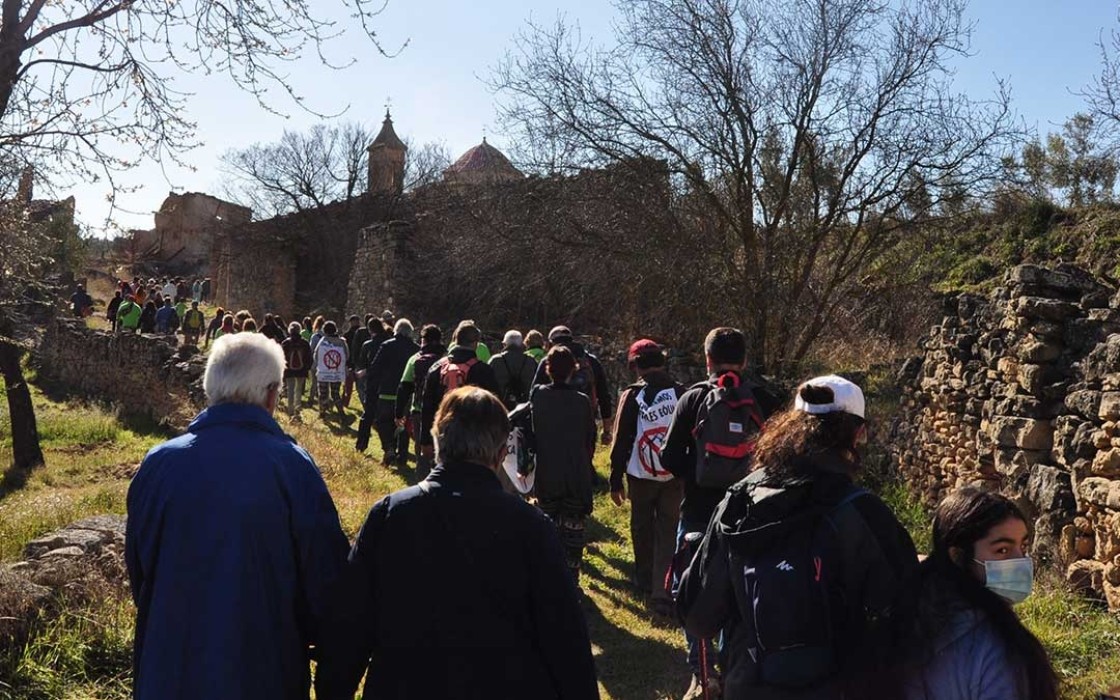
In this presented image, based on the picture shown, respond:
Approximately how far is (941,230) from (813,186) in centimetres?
163

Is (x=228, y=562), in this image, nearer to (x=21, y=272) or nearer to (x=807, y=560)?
(x=807, y=560)

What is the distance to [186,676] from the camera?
8.40 ft

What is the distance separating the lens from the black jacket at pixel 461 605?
2.47 metres

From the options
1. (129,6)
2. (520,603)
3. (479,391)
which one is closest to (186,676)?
(520,603)

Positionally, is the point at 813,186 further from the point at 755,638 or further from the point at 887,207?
the point at 755,638

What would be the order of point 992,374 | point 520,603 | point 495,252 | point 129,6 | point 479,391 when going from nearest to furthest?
point 520,603, point 479,391, point 129,6, point 992,374, point 495,252

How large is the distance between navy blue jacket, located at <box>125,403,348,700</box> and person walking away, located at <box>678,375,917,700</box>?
1.20 meters

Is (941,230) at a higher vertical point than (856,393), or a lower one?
higher

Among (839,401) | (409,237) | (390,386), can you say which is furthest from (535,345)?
(409,237)

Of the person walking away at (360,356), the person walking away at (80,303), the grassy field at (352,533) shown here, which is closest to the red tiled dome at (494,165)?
the person walking away at (360,356)

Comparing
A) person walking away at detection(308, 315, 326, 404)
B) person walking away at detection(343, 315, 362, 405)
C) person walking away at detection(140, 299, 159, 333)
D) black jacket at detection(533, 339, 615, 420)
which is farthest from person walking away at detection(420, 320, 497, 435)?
person walking away at detection(140, 299, 159, 333)

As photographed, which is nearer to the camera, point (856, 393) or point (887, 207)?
point (856, 393)

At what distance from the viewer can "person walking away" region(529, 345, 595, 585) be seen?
5848 millimetres

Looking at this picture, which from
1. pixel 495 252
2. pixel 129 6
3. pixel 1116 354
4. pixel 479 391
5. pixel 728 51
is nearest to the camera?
pixel 479 391
